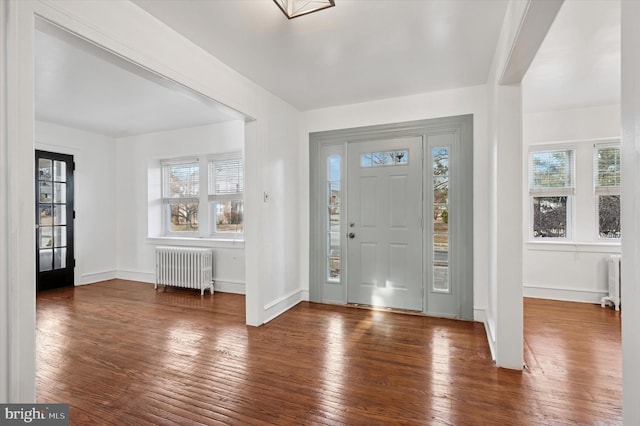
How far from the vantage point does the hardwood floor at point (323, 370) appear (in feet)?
6.50

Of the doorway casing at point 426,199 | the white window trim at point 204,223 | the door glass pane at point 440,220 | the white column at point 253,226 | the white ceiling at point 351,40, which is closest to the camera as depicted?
the white ceiling at point 351,40

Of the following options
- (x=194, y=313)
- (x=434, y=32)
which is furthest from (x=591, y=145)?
(x=194, y=313)

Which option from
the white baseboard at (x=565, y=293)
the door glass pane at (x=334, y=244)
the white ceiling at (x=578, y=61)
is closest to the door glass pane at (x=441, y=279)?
the white baseboard at (x=565, y=293)

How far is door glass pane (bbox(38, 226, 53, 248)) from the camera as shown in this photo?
16.4ft

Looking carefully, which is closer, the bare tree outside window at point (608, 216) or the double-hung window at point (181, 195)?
the bare tree outside window at point (608, 216)

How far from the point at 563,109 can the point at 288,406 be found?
504 centimetres

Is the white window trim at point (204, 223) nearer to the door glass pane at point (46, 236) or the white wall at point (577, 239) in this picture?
the door glass pane at point (46, 236)

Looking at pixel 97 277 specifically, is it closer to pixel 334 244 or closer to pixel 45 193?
pixel 45 193

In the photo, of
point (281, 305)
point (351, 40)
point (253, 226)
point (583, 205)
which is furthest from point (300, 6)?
point (583, 205)

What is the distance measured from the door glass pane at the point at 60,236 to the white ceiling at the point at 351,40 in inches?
177

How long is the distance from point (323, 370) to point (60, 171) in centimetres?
561

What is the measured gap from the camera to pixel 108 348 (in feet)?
9.59

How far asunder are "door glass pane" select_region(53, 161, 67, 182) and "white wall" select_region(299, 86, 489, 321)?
4.70 metres

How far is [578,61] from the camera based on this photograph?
9.75ft
